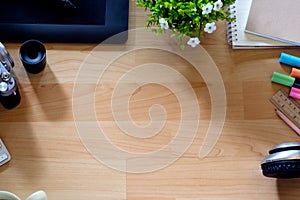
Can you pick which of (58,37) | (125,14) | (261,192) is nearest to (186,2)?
(125,14)

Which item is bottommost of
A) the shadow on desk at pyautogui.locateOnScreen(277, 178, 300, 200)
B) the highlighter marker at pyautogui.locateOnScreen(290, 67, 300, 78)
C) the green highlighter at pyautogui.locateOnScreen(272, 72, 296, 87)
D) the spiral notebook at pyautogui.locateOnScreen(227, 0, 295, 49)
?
the shadow on desk at pyautogui.locateOnScreen(277, 178, 300, 200)

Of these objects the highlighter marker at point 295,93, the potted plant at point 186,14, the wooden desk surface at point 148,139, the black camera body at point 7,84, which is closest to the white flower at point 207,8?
the potted plant at point 186,14

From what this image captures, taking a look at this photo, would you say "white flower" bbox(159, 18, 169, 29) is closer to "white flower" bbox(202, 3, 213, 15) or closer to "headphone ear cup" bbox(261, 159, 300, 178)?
"white flower" bbox(202, 3, 213, 15)

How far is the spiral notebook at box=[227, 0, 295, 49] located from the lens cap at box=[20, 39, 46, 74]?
1.13 ft

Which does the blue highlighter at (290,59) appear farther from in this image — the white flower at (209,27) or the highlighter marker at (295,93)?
the white flower at (209,27)

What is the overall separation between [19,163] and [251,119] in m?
0.42

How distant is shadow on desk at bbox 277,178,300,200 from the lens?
2.71 ft

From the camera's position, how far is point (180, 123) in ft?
2.77

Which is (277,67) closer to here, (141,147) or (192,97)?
(192,97)

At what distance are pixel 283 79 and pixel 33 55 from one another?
1.49ft

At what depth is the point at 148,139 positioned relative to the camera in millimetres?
835

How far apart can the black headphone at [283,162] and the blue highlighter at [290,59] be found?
157mm

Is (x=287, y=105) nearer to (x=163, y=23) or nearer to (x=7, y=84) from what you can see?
(x=163, y=23)

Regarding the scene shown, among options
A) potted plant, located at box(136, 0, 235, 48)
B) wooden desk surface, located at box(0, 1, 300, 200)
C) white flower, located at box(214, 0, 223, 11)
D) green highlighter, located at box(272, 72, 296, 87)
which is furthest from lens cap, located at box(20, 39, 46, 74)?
green highlighter, located at box(272, 72, 296, 87)
